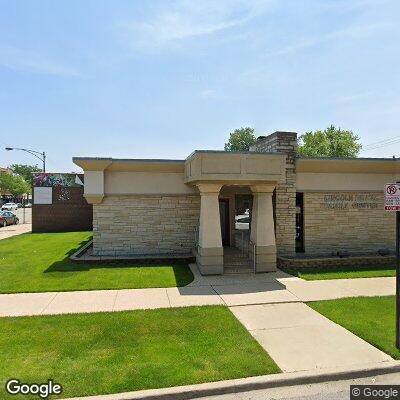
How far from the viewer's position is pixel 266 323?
727 cm

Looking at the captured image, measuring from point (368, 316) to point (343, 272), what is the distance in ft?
15.8

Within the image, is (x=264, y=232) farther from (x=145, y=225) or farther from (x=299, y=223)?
(x=145, y=225)

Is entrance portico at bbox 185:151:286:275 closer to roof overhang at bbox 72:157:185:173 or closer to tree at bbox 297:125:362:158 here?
roof overhang at bbox 72:157:185:173

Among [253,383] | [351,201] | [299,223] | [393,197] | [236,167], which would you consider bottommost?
[253,383]

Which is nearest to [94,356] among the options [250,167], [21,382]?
[21,382]

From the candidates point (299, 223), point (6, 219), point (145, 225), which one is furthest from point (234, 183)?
point (6, 219)

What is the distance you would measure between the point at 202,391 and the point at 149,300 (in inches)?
170

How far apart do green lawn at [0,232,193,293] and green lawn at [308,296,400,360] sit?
14.9ft

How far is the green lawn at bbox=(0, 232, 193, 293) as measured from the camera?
10117 mm

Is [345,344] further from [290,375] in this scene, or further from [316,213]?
[316,213]

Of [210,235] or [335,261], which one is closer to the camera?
[210,235]

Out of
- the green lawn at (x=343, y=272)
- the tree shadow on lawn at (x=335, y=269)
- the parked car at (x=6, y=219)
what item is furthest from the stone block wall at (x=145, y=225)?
the parked car at (x=6, y=219)

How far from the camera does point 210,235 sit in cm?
1157

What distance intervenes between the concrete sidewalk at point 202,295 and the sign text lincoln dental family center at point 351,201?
447 cm
